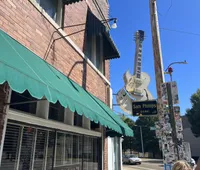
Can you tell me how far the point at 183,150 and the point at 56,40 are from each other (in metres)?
4.01

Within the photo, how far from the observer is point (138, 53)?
426 inches

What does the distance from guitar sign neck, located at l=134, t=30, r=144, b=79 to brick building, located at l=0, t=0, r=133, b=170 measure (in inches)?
97.5

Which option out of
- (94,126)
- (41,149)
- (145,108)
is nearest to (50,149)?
(41,149)

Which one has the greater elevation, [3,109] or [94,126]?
[94,126]

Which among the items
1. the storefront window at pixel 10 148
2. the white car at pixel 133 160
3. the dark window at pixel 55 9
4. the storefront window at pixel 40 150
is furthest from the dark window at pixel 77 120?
the white car at pixel 133 160

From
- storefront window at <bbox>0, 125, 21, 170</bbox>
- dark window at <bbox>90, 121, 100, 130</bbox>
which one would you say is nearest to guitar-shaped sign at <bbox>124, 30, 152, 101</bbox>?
dark window at <bbox>90, 121, 100, 130</bbox>

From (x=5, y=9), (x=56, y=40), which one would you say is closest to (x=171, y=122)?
(x=56, y=40)

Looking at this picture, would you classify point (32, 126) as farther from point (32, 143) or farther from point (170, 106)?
point (170, 106)

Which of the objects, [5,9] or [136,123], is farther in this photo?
[136,123]

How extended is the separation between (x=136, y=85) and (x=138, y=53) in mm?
1664

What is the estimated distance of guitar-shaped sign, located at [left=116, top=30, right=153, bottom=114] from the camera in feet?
33.2

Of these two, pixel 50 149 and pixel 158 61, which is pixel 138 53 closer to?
pixel 158 61

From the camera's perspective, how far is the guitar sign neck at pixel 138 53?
10.6m

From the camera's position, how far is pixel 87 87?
731 centimetres
